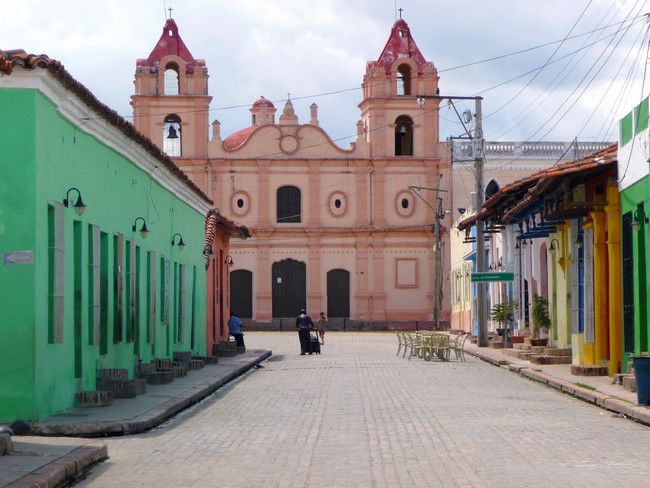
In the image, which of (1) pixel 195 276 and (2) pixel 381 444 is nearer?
(2) pixel 381 444

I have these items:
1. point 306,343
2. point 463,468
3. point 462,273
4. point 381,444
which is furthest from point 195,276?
point 462,273

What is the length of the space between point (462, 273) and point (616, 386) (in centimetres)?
3559

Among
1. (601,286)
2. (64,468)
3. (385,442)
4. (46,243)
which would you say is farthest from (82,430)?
(601,286)

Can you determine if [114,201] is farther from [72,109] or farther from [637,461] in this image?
[637,461]

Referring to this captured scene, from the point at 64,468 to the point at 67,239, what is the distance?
6.37 meters

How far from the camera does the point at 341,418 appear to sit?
1567cm

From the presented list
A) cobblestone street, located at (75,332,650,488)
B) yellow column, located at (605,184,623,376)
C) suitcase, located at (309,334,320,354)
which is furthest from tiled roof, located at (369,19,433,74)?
cobblestone street, located at (75,332,650,488)

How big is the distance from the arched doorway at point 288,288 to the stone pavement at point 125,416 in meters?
36.2

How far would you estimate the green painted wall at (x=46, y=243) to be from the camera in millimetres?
14445

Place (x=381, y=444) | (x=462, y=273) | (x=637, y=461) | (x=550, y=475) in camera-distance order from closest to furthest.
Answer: (x=550, y=475) → (x=637, y=461) → (x=381, y=444) → (x=462, y=273)

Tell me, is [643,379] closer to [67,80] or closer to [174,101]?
[67,80]

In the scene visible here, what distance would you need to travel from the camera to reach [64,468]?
34.0 ft

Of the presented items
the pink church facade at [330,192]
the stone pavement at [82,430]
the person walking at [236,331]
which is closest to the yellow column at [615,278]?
the stone pavement at [82,430]

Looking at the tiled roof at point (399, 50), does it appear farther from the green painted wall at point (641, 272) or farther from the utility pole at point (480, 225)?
the green painted wall at point (641, 272)
